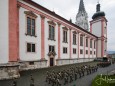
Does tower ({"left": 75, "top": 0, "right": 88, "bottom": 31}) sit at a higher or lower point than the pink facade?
higher

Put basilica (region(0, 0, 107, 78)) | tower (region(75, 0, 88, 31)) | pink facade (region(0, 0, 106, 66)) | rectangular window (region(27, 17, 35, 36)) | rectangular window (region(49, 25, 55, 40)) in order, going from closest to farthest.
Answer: basilica (region(0, 0, 107, 78))
pink facade (region(0, 0, 106, 66))
rectangular window (region(27, 17, 35, 36))
rectangular window (region(49, 25, 55, 40))
tower (region(75, 0, 88, 31))

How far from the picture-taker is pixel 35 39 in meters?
26.1

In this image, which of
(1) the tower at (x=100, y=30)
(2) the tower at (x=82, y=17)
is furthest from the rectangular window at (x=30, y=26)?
(2) the tower at (x=82, y=17)

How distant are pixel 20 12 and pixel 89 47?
123 ft

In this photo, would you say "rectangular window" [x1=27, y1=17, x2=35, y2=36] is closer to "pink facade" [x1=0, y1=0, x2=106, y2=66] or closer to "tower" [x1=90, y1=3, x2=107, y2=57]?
"pink facade" [x1=0, y1=0, x2=106, y2=66]

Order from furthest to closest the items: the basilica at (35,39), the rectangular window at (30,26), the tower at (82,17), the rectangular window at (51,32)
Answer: the tower at (82,17)
the rectangular window at (51,32)
the rectangular window at (30,26)
the basilica at (35,39)

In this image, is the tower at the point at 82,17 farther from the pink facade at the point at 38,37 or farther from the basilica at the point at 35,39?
the pink facade at the point at 38,37

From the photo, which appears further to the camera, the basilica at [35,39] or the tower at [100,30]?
the tower at [100,30]

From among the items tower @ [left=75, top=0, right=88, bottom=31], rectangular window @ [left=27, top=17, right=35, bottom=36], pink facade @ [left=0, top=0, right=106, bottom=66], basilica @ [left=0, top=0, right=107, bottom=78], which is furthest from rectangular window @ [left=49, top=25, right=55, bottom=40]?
tower @ [left=75, top=0, right=88, bottom=31]

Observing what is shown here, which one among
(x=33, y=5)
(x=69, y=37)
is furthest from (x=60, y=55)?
(x=33, y=5)

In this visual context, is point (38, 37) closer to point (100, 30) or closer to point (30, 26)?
point (30, 26)

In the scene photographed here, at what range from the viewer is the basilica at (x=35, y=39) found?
729 inches

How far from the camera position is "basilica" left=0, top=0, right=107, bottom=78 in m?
18.5

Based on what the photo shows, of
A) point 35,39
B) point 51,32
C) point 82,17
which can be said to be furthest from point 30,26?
point 82,17
